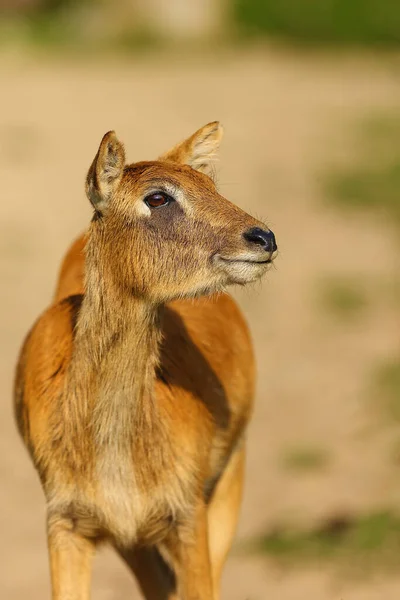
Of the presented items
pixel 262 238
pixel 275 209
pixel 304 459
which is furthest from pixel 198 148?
pixel 275 209

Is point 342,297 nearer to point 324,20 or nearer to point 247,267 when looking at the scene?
point 247,267

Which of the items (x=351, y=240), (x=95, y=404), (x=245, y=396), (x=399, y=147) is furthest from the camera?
(x=399, y=147)

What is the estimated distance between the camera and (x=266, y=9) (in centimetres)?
2364

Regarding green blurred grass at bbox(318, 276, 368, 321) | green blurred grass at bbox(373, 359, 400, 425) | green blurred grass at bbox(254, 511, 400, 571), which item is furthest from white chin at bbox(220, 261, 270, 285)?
green blurred grass at bbox(318, 276, 368, 321)

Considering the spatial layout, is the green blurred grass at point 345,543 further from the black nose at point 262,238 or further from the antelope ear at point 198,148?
the black nose at point 262,238

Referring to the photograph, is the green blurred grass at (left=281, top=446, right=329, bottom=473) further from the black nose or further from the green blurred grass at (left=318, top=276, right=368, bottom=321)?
the black nose

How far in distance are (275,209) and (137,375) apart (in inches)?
390

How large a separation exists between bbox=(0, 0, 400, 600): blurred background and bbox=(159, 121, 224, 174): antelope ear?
8.71 feet

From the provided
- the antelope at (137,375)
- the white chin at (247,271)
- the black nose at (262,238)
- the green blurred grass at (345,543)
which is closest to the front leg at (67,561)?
the antelope at (137,375)

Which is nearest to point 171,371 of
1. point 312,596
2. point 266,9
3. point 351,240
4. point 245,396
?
point 245,396

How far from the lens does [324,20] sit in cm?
2336

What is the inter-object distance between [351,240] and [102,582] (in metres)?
7.04

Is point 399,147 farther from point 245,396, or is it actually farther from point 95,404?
point 95,404

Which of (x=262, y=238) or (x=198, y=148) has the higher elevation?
(x=198, y=148)
